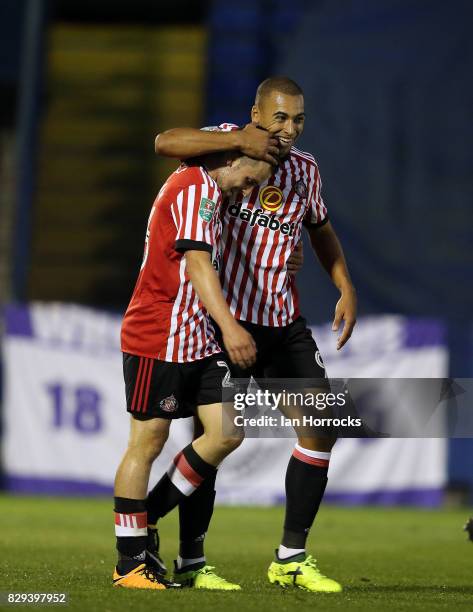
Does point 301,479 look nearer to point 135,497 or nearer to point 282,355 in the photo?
point 282,355

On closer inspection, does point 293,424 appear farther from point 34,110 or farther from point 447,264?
point 34,110

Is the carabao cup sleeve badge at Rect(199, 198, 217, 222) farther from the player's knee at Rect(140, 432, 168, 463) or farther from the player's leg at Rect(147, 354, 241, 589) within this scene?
the player's knee at Rect(140, 432, 168, 463)

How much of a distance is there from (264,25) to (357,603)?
40.5ft

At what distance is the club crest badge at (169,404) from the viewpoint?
4734mm

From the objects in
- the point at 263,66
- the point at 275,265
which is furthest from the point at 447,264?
the point at 275,265

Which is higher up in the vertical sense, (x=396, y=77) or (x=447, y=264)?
(x=396, y=77)

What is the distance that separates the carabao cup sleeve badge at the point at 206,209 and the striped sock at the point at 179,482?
901 millimetres

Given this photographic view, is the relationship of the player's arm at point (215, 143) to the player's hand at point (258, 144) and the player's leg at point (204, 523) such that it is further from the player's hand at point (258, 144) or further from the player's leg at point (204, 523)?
the player's leg at point (204, 523)

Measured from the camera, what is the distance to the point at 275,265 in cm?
511

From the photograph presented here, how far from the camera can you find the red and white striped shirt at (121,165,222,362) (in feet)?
15.6

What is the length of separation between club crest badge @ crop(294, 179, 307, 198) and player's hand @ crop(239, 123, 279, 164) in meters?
0.28

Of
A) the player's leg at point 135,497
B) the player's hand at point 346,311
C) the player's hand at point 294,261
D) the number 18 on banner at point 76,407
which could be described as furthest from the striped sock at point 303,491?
the number 18 on banner at point 76,407

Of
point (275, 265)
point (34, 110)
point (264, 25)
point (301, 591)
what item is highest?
point (264, 25)

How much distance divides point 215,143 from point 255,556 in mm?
2682
